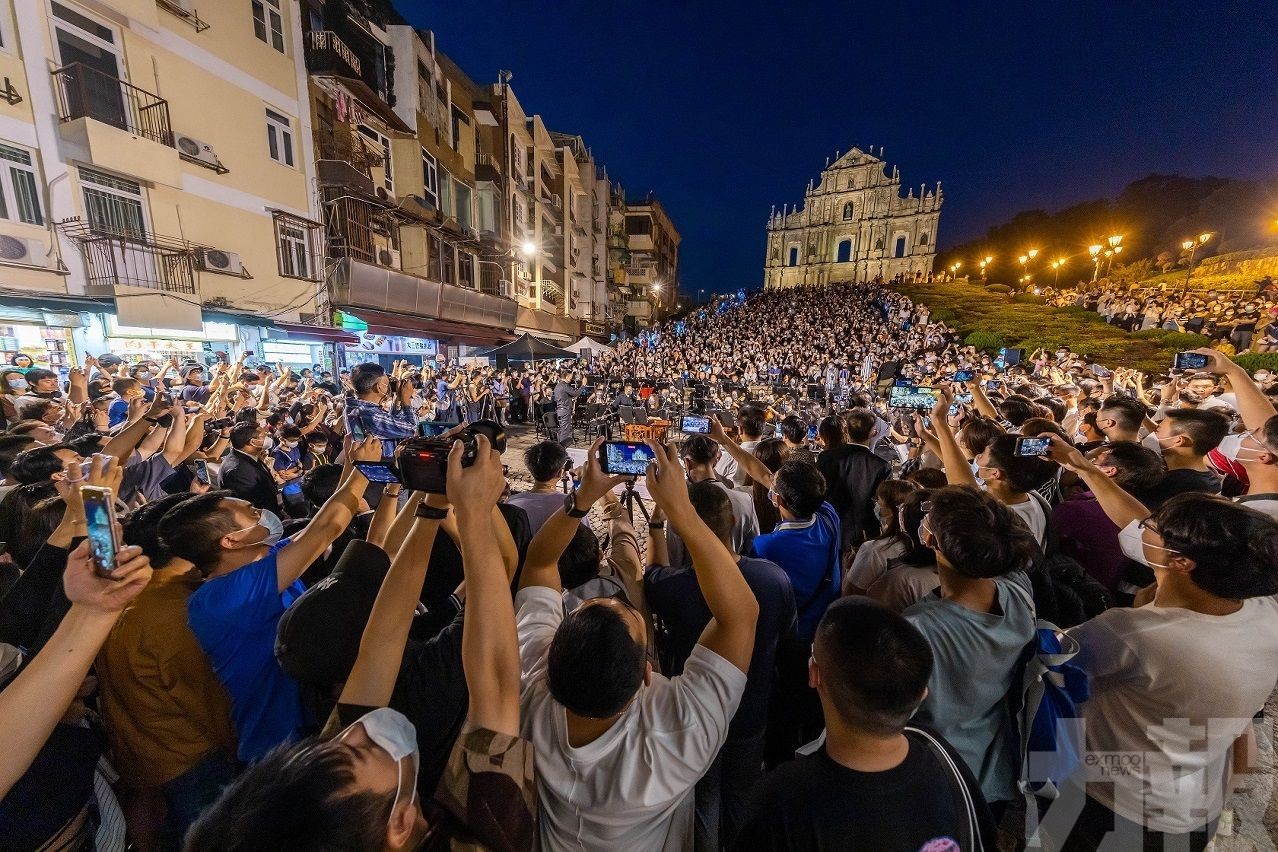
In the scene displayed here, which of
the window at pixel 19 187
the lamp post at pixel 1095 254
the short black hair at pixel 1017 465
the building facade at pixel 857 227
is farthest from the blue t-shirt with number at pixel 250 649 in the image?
the building facade at pixel 857 227

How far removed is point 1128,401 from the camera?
3756mm

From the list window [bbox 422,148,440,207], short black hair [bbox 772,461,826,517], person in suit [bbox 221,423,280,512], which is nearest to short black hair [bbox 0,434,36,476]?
person in suit [bbox 221,423,280,512]

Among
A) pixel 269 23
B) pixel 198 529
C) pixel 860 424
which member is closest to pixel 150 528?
pixel 198 529

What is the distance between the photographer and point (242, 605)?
1676 millimetres

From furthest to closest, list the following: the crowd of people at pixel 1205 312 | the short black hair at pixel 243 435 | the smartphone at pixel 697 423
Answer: the crowd of people at pixel 1205 312
the smartphone at pixel 697 423
the short black hair at pixel 243 435

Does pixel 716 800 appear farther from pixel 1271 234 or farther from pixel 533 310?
pixel 1271 234

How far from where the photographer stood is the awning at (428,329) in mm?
15227

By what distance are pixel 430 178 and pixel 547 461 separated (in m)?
21.1

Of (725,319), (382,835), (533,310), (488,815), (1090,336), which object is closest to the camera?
(382,835)

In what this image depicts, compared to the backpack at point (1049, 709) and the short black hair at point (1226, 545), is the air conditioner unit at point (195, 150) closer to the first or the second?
the backpack at point (1049, 709)

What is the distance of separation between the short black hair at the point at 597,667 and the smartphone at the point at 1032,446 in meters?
2.59

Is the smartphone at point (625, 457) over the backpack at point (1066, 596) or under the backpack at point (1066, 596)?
over

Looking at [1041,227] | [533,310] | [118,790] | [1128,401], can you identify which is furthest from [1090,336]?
[1041,227]

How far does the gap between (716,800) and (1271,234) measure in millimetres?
57594
